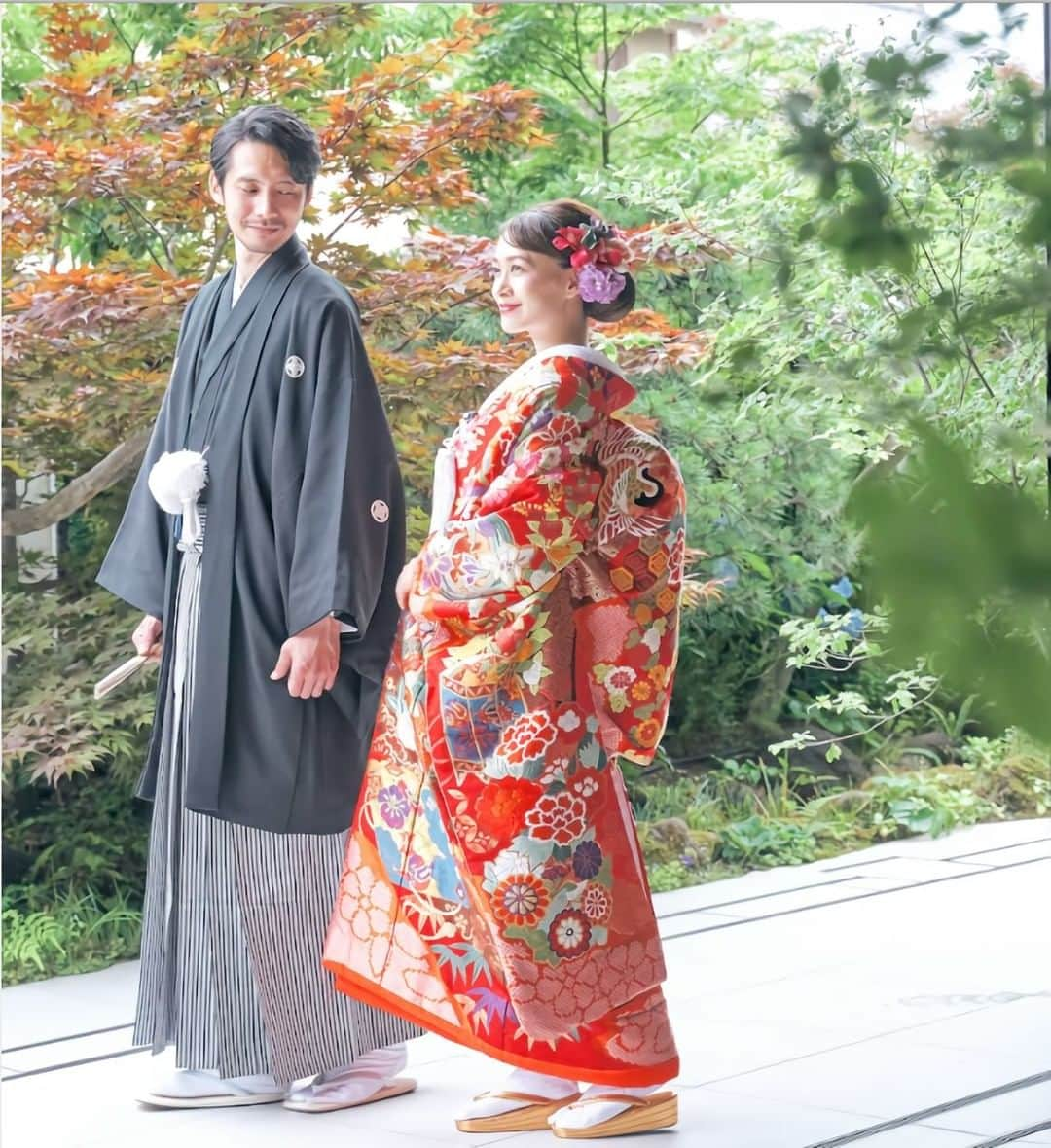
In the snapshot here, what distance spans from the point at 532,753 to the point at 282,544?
53cm

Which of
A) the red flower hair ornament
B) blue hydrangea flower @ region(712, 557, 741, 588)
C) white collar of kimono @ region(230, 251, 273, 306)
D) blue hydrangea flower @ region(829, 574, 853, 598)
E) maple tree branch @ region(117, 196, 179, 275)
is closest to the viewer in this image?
the red flower hair ornament

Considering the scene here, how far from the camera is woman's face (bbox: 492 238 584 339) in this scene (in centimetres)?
247

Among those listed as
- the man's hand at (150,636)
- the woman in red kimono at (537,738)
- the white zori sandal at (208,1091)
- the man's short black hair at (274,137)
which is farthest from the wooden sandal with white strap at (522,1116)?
the man's short black hair at (274,137)

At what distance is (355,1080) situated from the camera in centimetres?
256

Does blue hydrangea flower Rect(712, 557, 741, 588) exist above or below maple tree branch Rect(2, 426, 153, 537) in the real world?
below

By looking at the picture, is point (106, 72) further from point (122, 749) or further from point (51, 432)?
point (122, 749)

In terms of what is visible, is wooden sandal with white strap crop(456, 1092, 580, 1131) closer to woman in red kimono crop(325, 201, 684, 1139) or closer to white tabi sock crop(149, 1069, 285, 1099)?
woman in red kimono crop(325, 201, 684, 1139)

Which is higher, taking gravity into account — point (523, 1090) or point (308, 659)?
point (308, 659)

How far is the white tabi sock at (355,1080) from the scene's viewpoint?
253 centimetres

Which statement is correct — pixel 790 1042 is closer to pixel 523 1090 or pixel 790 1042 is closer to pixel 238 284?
pixel 523 1090

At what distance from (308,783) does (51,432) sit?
1.72 m

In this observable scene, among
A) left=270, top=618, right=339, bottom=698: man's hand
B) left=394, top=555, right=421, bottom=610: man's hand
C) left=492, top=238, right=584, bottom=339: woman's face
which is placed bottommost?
left=270, top=618, right=339, bottom=698: man's hand

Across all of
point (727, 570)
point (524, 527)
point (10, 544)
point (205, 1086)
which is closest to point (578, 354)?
point (524, 527)

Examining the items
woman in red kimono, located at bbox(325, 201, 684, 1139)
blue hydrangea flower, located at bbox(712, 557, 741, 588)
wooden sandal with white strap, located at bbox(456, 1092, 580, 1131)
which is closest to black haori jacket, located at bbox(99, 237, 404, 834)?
woman in red kimono, located at bbox(325, 201, 684, 1139)
